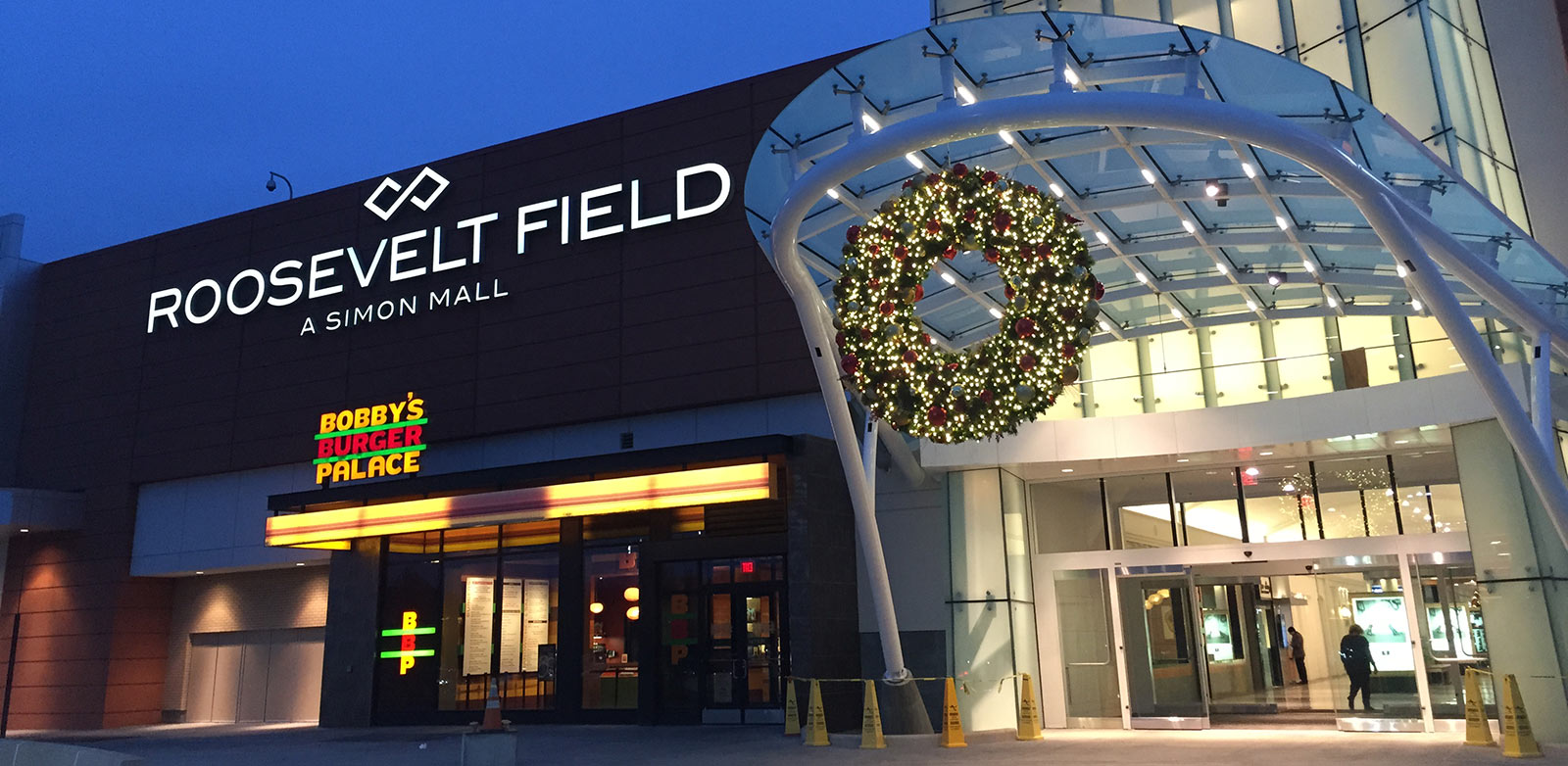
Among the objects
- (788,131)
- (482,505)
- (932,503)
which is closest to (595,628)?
(482,505)

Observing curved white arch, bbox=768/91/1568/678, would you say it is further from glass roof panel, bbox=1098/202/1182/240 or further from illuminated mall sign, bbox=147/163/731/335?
illuminated mall sign, bbox=147/163/731/335

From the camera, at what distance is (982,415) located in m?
10.7

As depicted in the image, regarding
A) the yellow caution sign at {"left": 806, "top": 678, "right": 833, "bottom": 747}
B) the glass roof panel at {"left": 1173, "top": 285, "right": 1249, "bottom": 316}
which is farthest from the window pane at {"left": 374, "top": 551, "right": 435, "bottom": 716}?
the glass roof panel at {"left": 1173, "top": 285, "right": 1249, "bottom": 316}

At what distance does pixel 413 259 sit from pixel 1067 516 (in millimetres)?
15005

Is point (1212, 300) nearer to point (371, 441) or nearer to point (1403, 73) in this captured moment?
point (1403, 73)

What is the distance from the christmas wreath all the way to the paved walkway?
4.66 m

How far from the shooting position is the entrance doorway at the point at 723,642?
740 inches

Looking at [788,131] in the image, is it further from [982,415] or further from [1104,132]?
[982,415]

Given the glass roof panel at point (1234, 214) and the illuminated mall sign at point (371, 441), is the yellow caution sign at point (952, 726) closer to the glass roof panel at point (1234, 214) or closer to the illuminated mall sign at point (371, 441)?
the glass roof panel at point (1234, 214)

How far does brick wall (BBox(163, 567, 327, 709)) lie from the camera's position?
84.7 ft

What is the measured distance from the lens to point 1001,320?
10977 millimetres

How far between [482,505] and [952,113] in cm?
1226

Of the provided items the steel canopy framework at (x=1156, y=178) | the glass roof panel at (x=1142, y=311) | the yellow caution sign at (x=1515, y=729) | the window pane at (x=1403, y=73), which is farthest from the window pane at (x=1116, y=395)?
the yellow caution sign at (x=1515, y=729)

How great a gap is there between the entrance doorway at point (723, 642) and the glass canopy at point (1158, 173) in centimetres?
561
